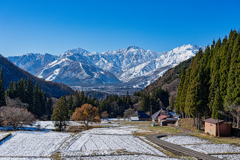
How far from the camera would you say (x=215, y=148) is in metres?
27.4

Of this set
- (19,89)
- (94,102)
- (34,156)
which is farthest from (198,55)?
(19,89)

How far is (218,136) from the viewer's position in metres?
35.8

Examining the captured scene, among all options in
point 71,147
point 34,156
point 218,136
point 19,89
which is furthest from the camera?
point 19,89

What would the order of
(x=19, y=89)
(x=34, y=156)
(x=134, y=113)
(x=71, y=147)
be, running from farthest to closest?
(x=134, y=113) < (x=19, y=89) < (x=71, y=147) < (x=34, y=156)

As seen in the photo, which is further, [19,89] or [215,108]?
[19,89]

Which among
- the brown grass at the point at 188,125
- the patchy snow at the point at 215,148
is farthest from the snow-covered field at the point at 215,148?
the brown grass at the point at 188,125

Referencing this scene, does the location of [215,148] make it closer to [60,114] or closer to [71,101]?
[60,114]

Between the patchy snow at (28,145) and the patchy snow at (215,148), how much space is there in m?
21.1

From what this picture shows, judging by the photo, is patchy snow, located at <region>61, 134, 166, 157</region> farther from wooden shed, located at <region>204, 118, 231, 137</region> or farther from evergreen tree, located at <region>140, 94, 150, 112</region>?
evergreen tree, located at <region>140, 94, 150, 112</region>

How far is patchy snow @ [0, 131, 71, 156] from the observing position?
85.3 ft

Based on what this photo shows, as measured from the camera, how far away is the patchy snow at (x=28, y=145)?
26.0m

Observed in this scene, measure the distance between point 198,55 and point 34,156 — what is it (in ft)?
174

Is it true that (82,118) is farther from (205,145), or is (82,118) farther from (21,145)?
(205,145)

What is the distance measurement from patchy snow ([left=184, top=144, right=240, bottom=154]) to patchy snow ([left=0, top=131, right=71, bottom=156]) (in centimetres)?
2111
